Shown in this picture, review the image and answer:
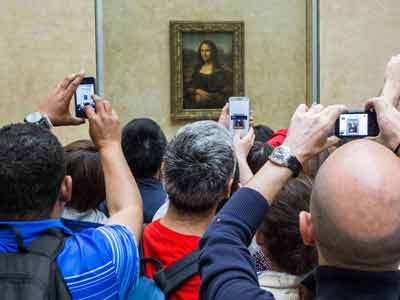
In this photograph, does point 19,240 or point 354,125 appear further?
point 354,125

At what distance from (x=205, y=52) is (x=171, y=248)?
29.0 ft

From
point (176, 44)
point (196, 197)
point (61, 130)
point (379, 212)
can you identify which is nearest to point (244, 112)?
point (196, 197)

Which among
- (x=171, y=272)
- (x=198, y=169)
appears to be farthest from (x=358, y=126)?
(x=171, y=272)

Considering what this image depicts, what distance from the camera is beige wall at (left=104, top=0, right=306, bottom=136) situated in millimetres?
11242

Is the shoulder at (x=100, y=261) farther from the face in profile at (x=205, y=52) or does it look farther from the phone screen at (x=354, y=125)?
the face in profile at (x=205, y=52)

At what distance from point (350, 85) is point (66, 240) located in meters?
9.53

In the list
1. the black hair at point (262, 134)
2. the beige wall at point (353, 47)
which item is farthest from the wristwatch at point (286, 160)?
the beige wall at point (353, 47)

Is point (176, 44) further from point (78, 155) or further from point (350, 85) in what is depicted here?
point (78, 155)

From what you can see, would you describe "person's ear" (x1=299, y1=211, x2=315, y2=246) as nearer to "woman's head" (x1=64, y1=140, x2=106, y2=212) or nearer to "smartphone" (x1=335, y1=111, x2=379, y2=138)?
"smartphone" (x1=335, y1=111, x2=379, y2=138)

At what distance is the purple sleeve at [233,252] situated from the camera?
5.86ft

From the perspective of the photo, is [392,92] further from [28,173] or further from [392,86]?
[28,173]

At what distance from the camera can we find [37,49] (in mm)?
9758

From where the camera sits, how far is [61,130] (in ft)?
32.2

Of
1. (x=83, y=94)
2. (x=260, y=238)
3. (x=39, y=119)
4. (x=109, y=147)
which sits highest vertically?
(x=83, y=94)
